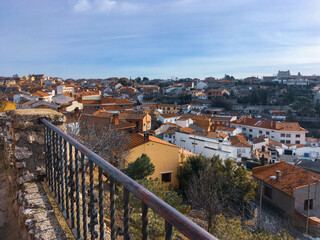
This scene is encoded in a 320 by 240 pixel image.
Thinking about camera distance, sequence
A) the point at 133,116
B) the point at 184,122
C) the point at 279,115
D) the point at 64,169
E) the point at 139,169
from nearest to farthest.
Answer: the point at 64,169 → the point at 139,169 → the point at 133,116 → the point at 184,122 → the point at 279,115

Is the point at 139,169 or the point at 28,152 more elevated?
the point at 28,152

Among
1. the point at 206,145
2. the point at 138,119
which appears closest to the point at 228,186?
the point at 206,145

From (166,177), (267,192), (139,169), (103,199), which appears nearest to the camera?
(103,199)

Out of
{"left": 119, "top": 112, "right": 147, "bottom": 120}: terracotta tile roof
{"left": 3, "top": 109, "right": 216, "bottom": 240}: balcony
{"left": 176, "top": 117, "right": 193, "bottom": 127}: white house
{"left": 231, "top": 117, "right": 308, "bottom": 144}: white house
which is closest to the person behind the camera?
{"left": 3, "top": 109, "right": 216, "bottom": 240}: balcony

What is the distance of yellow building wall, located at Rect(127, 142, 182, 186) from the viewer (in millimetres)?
16344

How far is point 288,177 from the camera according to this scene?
670 inches

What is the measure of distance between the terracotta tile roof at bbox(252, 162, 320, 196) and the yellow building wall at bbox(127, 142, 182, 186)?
7225 millimetres

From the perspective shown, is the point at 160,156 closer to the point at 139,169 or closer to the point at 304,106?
the point at 139,169

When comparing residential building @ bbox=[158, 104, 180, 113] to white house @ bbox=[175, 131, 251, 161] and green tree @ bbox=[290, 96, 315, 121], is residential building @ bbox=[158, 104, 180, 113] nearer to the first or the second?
white house @ bbox=[175, 131, 251, 161]

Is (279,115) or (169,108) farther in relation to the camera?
(279,115)

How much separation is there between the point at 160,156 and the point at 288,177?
967 centimetres

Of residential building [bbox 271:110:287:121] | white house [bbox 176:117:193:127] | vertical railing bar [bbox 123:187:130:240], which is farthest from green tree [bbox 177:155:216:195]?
residential building [bbox 271:110:287:121]

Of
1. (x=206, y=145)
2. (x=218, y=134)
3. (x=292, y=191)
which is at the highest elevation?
(x=218, y=134)

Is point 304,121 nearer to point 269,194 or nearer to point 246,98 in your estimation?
point 246,98
